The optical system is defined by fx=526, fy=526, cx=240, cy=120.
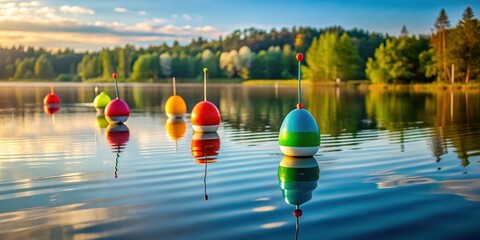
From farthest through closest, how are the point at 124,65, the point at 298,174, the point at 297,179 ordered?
the point at 124,65 < the point at 298,174 < the point at 297,179

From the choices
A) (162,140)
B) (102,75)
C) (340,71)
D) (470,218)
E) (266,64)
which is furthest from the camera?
(102,75)

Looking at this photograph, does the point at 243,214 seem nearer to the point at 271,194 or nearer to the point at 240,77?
the point at 271,194

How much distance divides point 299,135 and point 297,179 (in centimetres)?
252

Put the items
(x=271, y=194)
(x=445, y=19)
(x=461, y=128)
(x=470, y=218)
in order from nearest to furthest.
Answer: (x=470, y=218) < (x=271, y=194) < (x=461, y=128) < (x=445, y=19)

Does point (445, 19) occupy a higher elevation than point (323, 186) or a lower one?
higher

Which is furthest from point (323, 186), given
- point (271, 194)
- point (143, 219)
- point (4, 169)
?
point (4, 169)

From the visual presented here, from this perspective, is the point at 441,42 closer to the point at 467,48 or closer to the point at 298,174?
the point at 467,48

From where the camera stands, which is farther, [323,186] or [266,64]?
[266,64]

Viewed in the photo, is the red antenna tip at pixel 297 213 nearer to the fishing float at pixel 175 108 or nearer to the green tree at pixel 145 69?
the fishing float at pixel 175 108

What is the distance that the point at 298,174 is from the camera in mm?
11039

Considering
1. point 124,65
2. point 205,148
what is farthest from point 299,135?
point 124,65

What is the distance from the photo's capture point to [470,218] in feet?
25.1

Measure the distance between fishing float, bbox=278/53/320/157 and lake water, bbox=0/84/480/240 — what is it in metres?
0.31

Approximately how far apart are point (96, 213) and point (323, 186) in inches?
164
